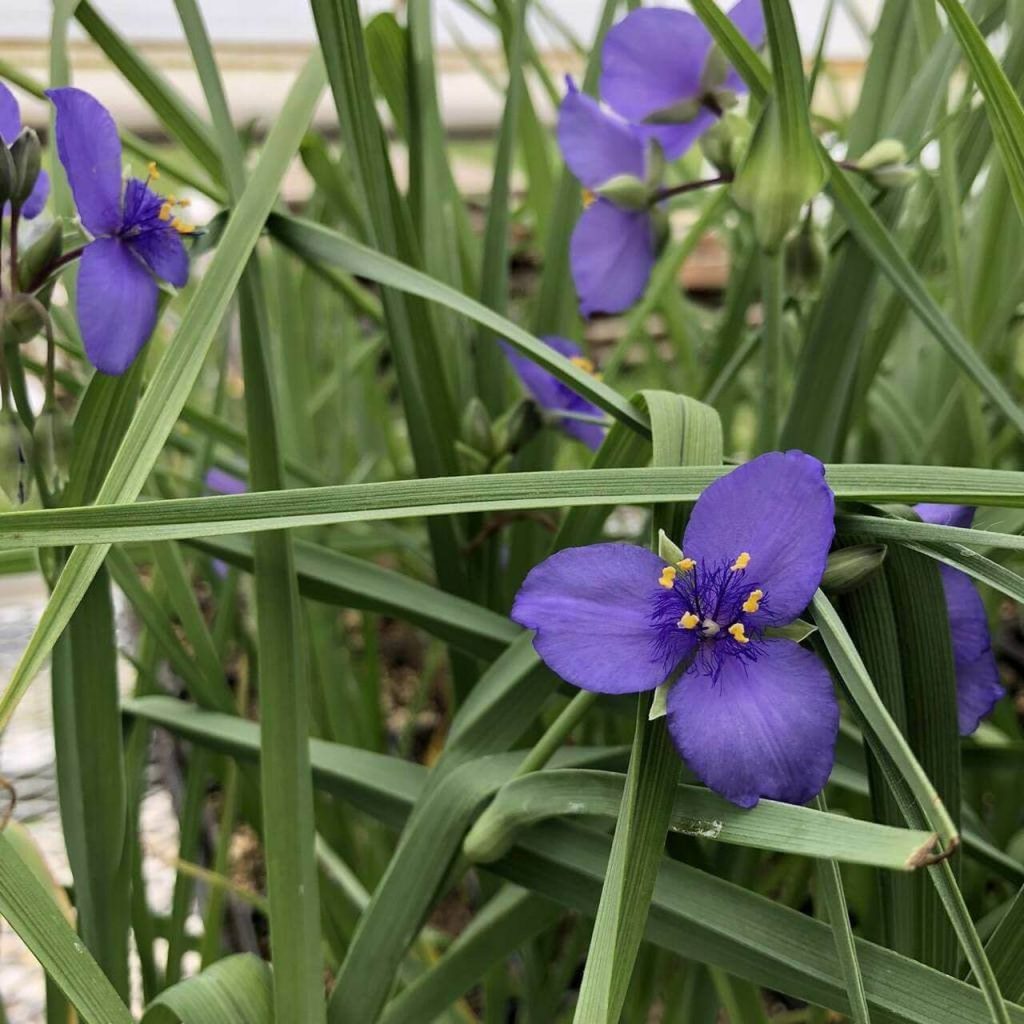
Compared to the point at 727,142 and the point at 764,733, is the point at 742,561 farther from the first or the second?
the point at 727,142

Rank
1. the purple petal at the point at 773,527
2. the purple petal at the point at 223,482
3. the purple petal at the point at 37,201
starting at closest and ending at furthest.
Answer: the purple petal at the point at 773,527 < the purple petal at the point at 37,201 < the purple petal at the point at 223,482

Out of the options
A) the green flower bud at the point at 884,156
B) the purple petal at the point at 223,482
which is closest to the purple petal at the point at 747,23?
the green flower bud at the point at 884,156

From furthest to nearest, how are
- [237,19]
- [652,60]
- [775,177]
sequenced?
[237,19], [652,60], [775,177]

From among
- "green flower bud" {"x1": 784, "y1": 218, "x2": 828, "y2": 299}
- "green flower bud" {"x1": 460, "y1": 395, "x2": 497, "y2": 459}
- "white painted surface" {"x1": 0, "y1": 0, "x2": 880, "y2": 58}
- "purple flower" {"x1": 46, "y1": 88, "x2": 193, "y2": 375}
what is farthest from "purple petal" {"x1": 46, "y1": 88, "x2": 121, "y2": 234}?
"white painted surface" {"x1": 0, "y1": 0, "x2": 880, "y2": 58}

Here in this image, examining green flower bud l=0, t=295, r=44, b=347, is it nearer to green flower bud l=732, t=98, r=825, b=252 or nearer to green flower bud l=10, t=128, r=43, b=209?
green flower bud l=10, t=128, r=43, b=209

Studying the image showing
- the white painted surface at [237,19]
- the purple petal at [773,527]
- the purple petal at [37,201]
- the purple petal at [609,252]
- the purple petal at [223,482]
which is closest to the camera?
the purple petal at [773,527]

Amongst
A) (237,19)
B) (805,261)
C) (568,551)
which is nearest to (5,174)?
(568,551)

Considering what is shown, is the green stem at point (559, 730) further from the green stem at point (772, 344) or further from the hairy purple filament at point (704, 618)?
the green stem at point (772, 344)
